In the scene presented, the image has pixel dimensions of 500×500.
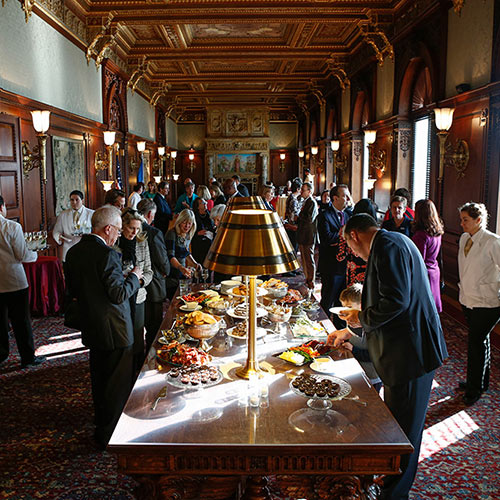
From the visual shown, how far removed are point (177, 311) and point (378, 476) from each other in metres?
2.11

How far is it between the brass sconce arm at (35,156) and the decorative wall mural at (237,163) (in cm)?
1866

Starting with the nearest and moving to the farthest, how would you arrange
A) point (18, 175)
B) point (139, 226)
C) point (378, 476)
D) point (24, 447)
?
1. point (378, 476)
2. point (24, 447)
3. point (139, 226)
4. point (18, 175)

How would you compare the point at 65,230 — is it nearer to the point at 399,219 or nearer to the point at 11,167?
the point at 11,167

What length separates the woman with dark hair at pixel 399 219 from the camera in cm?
614

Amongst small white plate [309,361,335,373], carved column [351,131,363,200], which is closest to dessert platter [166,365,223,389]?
small white plate [309,361,335,373]

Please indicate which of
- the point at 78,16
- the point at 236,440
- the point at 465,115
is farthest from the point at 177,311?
the point at 78,16

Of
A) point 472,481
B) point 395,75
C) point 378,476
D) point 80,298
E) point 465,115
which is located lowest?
point 472,481

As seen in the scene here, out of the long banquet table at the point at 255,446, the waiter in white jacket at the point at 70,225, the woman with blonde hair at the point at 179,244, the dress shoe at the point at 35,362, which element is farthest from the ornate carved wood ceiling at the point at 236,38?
the long banquet table at the point at 255,446

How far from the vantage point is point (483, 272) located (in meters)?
4.29

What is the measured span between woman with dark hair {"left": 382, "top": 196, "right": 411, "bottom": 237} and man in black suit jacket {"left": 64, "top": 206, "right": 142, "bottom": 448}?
3.70 meters

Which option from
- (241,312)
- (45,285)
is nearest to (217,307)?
(241,312)

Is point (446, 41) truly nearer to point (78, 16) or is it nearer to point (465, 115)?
point (465, 115)

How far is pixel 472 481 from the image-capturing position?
3266mm

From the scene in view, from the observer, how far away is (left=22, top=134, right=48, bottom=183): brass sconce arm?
7.07 m
